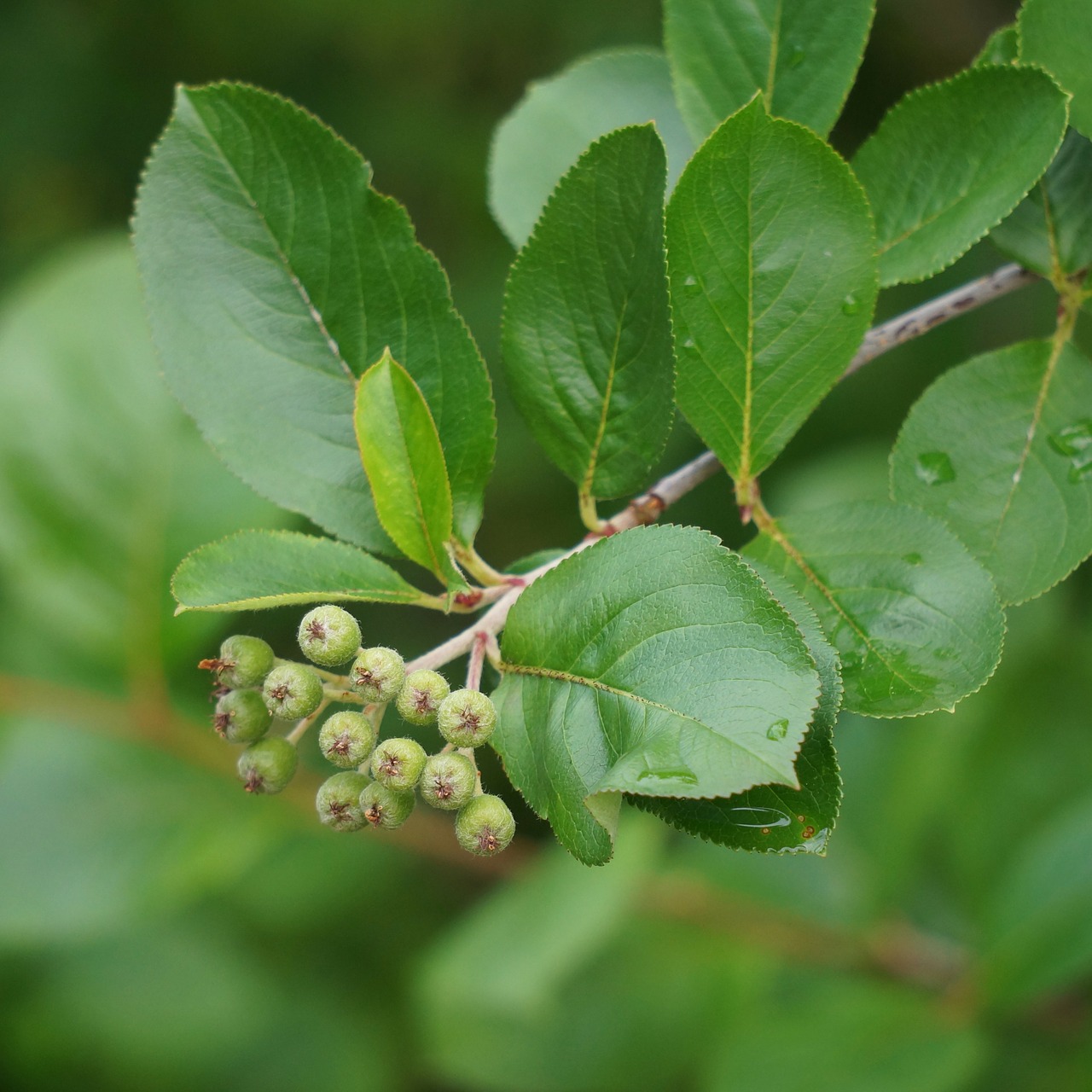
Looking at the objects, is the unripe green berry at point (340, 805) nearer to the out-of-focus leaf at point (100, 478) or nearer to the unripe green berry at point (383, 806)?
the unripe green berry at point (383, 806)

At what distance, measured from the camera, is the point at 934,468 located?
1.36m

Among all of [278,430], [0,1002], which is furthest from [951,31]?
[0,1002]

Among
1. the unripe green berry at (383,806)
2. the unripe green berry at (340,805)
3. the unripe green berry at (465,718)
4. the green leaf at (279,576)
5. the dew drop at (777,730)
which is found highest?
the dew drop at (777,730)

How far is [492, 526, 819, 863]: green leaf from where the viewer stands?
1.00 m

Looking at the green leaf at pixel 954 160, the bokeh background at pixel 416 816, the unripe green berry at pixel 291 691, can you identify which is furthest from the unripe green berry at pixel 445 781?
the bokeh background at pixel 416 816

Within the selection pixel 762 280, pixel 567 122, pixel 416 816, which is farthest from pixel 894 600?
pixel 416 816

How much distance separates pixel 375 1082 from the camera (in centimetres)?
424

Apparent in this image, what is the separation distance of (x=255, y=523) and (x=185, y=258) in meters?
1.54

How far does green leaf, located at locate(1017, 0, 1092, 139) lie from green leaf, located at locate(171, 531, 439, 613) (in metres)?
0.91

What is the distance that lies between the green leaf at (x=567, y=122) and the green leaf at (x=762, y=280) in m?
0.50

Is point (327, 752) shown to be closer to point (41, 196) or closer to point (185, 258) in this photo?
point (185, 258)

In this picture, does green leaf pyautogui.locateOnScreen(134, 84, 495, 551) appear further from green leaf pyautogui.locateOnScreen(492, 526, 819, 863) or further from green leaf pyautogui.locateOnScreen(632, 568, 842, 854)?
green leaf pyautogui.locateOnScreen(632, 568, 842, 854)

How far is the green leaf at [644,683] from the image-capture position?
1.00 meters

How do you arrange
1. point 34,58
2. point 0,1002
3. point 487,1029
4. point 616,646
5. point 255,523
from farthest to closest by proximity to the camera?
1. point 34,58
2. point 0,1002
3. point 487,1029
4. point 255,523
5. point 616,646
